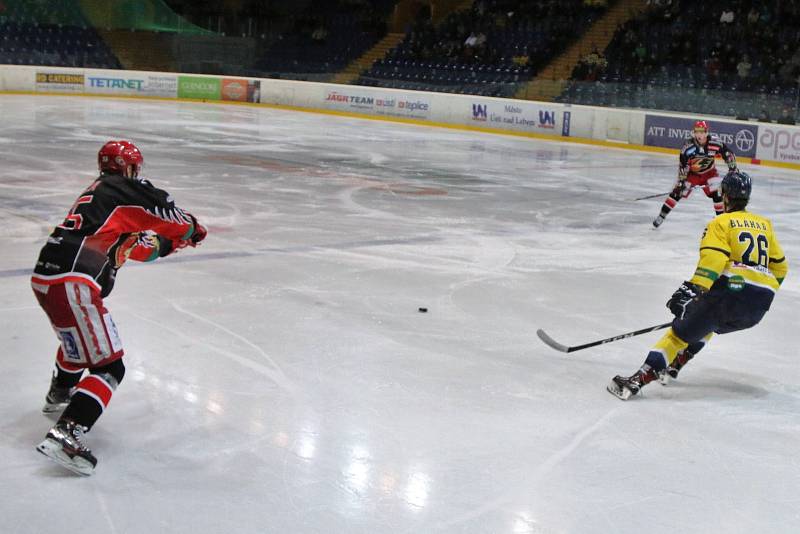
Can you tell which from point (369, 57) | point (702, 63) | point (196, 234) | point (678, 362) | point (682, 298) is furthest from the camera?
point (369, 57)

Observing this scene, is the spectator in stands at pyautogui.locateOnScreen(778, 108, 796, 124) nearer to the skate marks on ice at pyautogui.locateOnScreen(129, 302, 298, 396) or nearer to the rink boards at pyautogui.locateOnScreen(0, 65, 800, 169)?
the rink boards at pyautogui.locateOnScreen(0, 65, 800, 169)

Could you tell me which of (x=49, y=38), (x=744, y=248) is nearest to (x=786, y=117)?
(x=744, y=248)

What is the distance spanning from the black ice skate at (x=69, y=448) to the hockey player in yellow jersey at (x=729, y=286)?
8.72ft

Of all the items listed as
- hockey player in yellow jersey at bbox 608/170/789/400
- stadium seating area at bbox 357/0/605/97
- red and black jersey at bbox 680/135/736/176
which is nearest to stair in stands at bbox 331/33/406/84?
stadium seating area at bbox 357/0/605/97

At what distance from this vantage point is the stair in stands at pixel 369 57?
1046 inches

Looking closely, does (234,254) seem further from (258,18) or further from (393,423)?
(258,18)

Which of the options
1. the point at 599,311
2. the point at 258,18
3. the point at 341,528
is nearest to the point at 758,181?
the point at 599,311

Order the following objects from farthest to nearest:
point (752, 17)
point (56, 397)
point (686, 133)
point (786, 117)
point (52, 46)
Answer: point (52, 46) → point (752, 17) → point (686, 133) → point (786, 117) → point (56, 397)

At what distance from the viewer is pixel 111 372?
13.2 ft

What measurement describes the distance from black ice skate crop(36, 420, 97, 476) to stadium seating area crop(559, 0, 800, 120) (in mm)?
16461

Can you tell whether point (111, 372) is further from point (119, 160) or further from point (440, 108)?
point (440, 108)

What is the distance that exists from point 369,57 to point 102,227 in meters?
26.3

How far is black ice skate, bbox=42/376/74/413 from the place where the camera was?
453cm

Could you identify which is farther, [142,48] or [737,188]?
[142,48]
